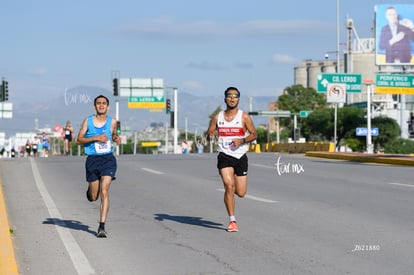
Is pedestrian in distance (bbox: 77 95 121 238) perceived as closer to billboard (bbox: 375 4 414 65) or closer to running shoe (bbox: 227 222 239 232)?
running shoe (bbox: 227 222 239 232)

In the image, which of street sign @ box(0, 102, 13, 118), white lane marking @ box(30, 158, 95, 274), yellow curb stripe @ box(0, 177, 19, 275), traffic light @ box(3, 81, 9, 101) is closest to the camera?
yellow curb stripe @ box(0, 177, 19, 275)

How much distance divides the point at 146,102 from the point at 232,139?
7491cm

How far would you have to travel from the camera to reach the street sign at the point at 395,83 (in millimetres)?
53281

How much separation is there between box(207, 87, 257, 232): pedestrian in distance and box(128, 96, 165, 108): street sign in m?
73.7

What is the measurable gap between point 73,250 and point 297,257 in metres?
2.54

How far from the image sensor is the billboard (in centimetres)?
5822

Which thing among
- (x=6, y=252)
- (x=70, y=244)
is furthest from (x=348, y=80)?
(x=6, y=252)

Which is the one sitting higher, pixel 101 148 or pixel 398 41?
pixel 398 41

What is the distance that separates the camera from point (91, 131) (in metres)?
11.1

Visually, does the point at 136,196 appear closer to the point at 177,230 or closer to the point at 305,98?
the point at 177,230

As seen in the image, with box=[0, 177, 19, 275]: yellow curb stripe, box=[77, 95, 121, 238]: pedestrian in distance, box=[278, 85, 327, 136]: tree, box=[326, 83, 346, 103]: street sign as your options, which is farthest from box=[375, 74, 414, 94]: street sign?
box=[278, 85, 327, 136]: tree

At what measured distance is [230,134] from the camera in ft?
37.3

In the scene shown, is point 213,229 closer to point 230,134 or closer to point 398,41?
point 230,134

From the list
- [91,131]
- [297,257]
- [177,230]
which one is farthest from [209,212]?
[297,257]
